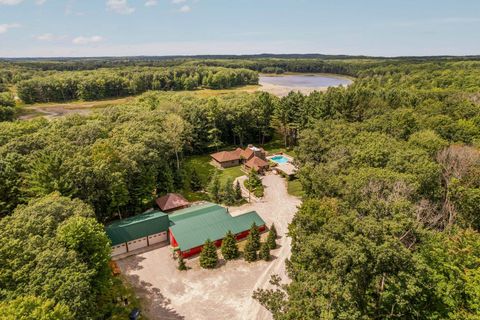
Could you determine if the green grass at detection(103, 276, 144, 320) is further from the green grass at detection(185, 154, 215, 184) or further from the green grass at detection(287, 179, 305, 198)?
the green grass at detection(287, 179, 305, 198)

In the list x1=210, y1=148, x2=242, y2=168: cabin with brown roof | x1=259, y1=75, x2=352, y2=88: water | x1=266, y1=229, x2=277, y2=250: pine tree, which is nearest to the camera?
x1=266, y1=229, x2=277, y2=250: pine tree

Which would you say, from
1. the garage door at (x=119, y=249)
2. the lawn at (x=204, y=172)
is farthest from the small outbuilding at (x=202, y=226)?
the lawn at (x=204, y=172)

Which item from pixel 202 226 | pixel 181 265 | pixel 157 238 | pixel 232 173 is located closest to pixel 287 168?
pixel 232 173

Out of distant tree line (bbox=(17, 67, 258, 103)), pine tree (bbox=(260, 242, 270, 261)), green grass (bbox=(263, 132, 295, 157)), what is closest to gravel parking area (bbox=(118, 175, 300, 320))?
pine tree (bbox=(260, 242, 270, 261))

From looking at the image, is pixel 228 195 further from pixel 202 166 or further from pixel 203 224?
pixel 202 166

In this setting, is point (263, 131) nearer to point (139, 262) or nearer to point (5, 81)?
point (139, 262)

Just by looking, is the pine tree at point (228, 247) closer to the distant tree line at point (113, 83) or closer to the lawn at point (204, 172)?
the lawn at point (204, 172)
